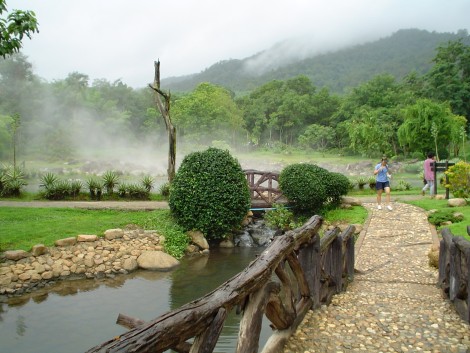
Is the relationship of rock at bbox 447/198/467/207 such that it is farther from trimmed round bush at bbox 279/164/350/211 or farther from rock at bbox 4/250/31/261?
rock at bbox 4/250/31/261

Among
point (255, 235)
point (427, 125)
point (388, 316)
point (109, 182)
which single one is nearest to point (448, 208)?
point (255, 235)

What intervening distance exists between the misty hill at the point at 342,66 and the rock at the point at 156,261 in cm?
9621

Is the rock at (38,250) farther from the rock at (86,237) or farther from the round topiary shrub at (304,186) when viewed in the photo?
the round topiary shrub at (304,186)

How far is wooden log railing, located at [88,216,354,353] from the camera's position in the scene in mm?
2346

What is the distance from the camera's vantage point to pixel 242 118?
51.1 metres

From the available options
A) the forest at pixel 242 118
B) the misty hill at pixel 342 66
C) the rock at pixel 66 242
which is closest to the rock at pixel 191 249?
the rock at pixel 66 242

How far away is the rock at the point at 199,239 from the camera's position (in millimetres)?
11273

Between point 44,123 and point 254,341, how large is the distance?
156ft

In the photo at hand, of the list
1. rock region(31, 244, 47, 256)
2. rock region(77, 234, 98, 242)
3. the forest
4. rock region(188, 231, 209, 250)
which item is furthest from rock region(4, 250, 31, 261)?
the forest

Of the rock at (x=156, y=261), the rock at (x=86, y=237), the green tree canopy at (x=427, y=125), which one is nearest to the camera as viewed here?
the rock at (x=156, y=261)

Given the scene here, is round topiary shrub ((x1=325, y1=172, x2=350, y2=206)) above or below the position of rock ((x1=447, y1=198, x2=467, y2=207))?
above

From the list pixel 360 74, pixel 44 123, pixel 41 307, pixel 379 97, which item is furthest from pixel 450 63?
pixel 360 74

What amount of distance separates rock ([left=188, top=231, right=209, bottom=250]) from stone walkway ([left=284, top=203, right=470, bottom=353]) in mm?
4623

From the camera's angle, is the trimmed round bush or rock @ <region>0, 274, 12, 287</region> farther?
the trimmed round bush
